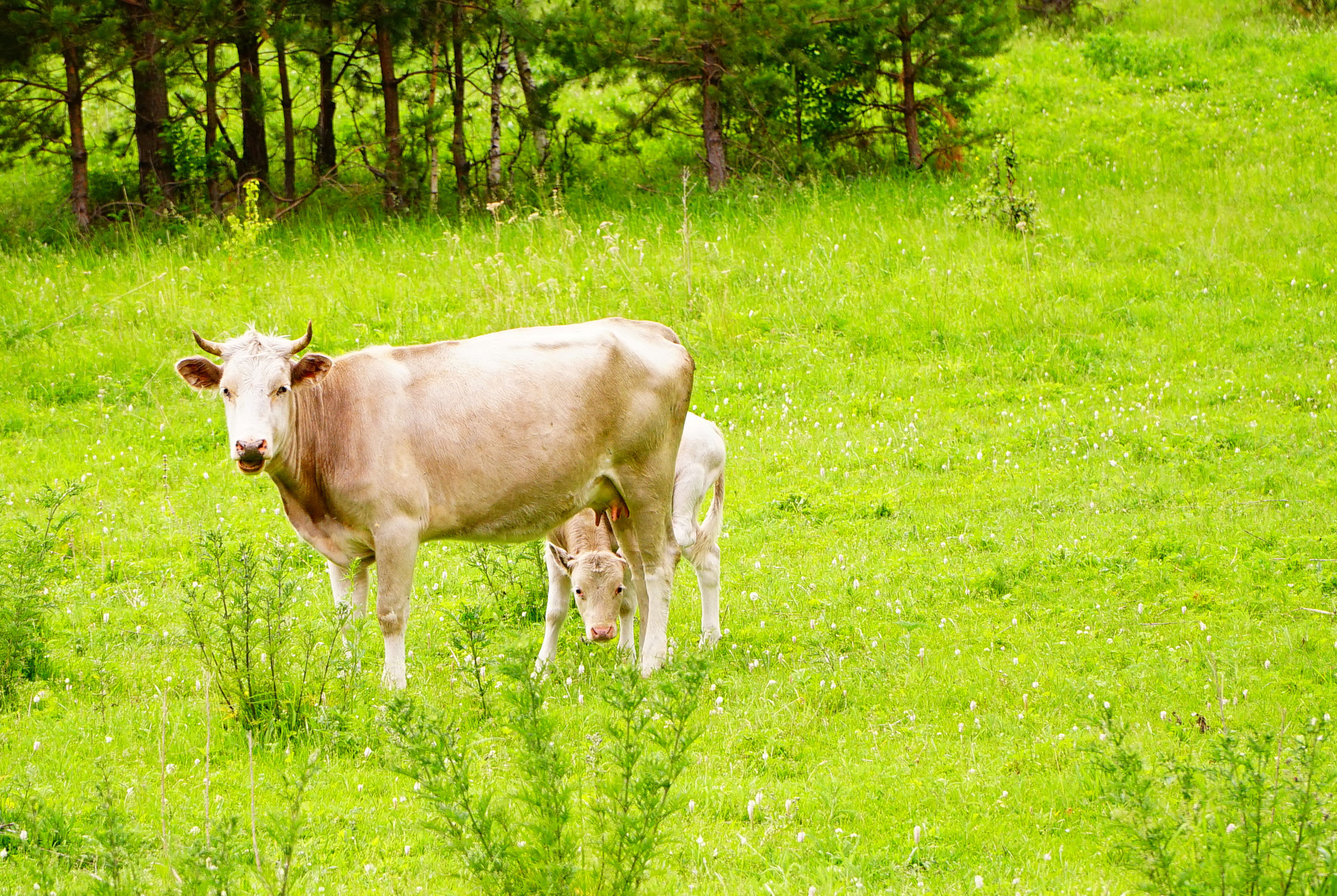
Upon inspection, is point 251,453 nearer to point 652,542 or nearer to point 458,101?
point 652,542

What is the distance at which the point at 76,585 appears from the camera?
365 inches

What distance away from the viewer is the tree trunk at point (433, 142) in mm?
18578

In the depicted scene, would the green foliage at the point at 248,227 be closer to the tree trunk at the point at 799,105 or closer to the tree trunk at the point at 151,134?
the tree trunk at the point at 151,134

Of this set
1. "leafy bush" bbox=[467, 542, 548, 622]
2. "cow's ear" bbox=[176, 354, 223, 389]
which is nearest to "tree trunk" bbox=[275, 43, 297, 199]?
"leafy bush" bbox=[467, 542, 548, 622]

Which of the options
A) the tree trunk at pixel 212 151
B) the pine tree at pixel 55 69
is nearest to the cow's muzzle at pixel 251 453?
the pine tree at pixel 55 69

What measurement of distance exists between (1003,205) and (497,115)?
739cm

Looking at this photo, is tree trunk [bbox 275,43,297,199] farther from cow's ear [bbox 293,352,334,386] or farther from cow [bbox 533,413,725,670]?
cow's ear [bbox 293,352,334,386]

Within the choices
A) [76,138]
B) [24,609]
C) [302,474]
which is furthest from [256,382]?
[76,138]

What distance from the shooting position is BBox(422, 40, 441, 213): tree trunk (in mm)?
18578

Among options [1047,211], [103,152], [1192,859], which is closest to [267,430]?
[1192,859]

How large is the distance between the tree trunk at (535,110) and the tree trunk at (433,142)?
1191 mm

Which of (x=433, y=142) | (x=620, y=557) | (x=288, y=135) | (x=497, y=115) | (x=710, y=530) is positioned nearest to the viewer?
(x=620, y=557)

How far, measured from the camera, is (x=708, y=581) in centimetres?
863

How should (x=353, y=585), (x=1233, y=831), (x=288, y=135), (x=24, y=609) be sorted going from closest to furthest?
(x=1233, y=831) < (x=24, y=609) < (x=353, y=585) < (x=288, y=135)
